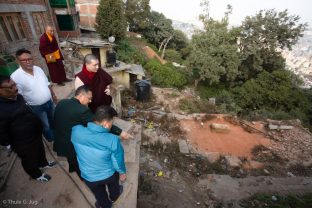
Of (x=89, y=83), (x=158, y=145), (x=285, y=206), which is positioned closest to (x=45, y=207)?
(x=89, y=83)

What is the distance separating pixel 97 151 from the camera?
1.99m

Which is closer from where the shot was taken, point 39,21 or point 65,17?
point 39,21

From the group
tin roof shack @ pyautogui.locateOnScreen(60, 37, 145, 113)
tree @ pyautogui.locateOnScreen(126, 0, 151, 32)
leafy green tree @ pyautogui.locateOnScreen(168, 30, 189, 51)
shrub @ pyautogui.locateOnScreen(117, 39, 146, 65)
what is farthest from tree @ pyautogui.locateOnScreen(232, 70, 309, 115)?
leafy green tree @ pyautogui.locateOnScreen(168, 30, 189, 51)

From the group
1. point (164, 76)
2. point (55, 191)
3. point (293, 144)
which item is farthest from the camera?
point (164, 76)

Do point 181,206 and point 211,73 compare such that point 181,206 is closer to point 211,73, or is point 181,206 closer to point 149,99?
point 149,99

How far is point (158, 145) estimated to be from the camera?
6.33 m

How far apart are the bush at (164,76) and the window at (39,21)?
852cm

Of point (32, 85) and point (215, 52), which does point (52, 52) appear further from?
point (215, 52)

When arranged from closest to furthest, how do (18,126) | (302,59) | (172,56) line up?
(18,126) < (172,56) < (302,59)

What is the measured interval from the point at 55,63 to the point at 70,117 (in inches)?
152

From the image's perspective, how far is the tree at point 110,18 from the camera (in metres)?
15.3

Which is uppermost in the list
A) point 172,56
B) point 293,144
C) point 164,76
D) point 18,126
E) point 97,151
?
point 97,151

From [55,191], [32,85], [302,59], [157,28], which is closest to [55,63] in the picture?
[32,85]

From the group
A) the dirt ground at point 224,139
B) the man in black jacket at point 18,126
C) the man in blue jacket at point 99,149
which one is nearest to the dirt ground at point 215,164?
the dirt ground at point 224,139
